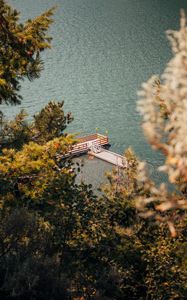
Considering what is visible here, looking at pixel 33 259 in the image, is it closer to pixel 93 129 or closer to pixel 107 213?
pixel 107 213

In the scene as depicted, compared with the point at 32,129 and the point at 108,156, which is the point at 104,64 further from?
the point at 32,129

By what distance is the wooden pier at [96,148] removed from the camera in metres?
52.4

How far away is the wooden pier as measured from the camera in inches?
2061

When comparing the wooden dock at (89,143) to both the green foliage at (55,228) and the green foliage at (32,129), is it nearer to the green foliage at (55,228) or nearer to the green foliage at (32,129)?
the green foliage at (32,129)

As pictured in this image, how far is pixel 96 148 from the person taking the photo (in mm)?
54750

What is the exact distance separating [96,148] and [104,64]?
42.2 m

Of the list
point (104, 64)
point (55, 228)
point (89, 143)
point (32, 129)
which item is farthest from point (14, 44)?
point (104, 64)

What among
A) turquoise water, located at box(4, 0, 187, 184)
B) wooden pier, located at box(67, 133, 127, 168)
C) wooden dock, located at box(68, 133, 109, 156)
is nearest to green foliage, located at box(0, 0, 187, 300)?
wooden pier, located at box(67, 133, 127, 168)

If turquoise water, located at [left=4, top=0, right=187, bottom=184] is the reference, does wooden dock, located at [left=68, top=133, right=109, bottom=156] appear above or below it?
below

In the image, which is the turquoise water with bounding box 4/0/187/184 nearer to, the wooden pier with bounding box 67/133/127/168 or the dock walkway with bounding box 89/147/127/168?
the wooden pier with bounding box 67/133/127/168

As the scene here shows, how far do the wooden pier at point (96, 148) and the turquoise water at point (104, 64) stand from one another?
2038mm

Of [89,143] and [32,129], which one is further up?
[89,143]

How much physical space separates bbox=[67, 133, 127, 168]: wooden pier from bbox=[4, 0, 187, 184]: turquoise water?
6.69 feet

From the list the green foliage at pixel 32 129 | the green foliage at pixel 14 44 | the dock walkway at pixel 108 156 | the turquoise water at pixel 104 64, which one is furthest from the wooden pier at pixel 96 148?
the green foliage at pixel 14 44
